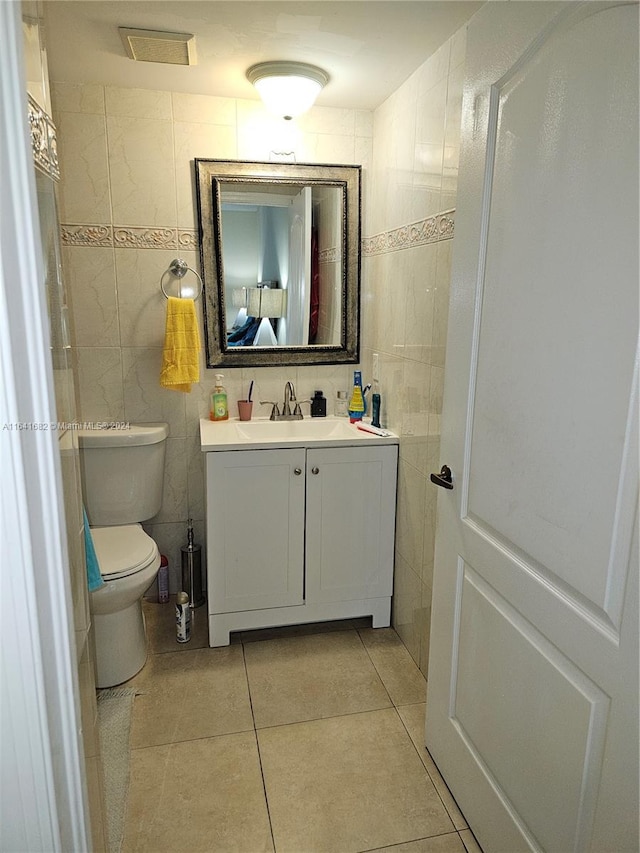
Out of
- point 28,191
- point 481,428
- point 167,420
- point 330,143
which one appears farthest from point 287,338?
point 28,191

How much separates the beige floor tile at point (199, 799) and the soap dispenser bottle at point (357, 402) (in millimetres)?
1325

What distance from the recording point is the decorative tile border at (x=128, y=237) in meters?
2.37

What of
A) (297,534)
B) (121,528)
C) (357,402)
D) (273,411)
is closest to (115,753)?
(121,528)

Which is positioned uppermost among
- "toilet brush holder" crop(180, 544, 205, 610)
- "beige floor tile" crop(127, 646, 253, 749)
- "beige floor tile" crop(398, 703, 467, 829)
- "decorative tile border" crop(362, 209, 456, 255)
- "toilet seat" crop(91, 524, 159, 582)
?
"decorative tile border" crop(362, 209, 456, 255)

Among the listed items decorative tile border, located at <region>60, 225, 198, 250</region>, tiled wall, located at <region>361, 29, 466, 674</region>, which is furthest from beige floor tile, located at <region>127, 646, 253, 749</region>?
decorative tile border, located at <region>60, 225, 198, 250</region>

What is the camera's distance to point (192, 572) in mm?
2631

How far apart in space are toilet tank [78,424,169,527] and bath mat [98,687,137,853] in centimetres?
68

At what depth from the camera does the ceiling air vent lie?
1773mm

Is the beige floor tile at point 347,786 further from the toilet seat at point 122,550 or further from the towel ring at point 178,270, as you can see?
the towel ring at point 178,270

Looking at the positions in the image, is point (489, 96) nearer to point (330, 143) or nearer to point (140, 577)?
point (330, 143)

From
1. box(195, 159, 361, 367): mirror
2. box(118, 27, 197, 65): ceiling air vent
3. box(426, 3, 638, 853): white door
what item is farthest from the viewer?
box(195, 159, 361, 367): mirror

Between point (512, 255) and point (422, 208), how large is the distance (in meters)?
0.89

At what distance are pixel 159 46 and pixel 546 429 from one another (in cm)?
169

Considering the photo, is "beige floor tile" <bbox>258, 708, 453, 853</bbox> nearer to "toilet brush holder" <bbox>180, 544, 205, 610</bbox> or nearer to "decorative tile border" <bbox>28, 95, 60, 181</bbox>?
"toilet brush holder" <bbox>180, 544, 205, 610</bbox>
